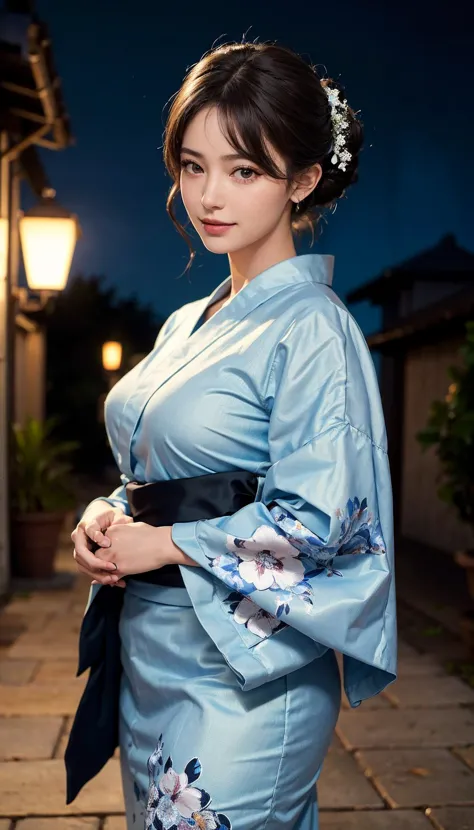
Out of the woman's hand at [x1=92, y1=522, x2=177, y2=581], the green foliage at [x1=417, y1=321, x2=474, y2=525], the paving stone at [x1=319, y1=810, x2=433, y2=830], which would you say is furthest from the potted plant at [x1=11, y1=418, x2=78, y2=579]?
the woman's hand at [x1=92, y1=522, x2=177, y2=581]

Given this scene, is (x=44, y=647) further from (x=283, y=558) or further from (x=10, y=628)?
(x=283, y=558)

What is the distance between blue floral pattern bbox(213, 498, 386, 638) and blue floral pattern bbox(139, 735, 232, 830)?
0.24m

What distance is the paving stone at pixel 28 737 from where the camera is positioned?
335 cm

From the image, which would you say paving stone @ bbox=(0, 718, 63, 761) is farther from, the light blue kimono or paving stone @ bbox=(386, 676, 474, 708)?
the light blue kimono

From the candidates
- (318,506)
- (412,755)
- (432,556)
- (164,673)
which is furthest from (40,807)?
(432,556)

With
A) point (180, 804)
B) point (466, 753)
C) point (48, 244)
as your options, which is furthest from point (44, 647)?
point (180, 804)

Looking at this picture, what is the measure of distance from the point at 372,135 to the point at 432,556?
309 inches

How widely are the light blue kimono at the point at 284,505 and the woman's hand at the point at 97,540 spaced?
10 centimetres

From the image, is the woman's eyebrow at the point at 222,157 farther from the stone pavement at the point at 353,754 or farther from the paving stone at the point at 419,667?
the paving stone at the point at 419,667

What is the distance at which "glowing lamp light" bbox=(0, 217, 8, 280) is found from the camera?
20.6ft

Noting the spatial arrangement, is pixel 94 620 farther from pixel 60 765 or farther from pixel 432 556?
pixel 432 556

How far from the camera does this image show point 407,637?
530cm

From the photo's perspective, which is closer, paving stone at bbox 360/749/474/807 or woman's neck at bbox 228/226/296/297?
woman's neck at bbox 228/226/296/297

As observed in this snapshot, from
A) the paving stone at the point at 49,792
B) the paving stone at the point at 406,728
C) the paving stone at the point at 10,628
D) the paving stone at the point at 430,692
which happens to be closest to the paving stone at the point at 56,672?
the paving stone at the point at 10,628
